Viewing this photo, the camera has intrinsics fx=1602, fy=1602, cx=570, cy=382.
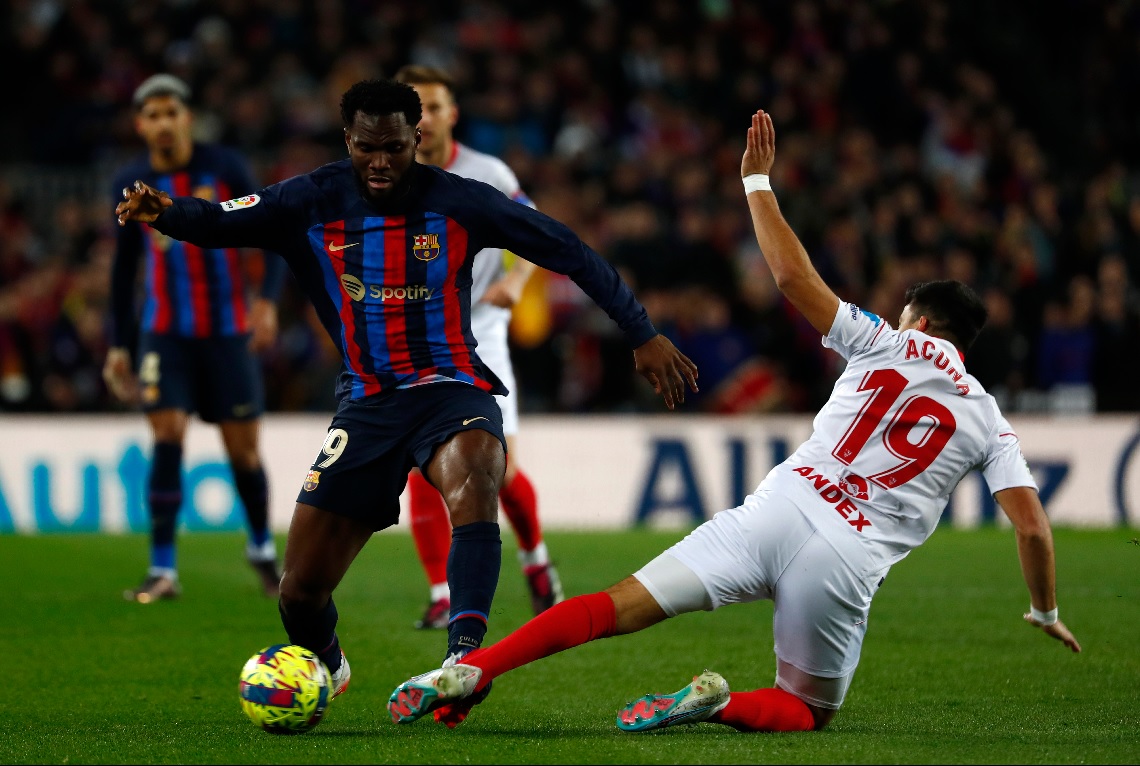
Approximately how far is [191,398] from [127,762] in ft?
15.0

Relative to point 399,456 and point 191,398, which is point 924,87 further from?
point 399,456

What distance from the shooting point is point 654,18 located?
61.6 ft

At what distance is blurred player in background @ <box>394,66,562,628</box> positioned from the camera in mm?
7691

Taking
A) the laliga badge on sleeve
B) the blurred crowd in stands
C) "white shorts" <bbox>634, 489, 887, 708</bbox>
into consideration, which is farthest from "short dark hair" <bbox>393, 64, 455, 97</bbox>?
the blurred crowd in stands

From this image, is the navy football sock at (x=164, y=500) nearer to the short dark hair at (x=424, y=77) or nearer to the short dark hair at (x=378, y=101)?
the short dark hair at (x=424, y=77)

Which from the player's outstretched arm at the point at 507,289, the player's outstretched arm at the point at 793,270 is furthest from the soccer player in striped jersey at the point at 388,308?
the player's outstretched arm at the point at 507,289

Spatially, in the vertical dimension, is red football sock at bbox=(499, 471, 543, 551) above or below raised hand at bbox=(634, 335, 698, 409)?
below

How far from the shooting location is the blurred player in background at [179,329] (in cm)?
863

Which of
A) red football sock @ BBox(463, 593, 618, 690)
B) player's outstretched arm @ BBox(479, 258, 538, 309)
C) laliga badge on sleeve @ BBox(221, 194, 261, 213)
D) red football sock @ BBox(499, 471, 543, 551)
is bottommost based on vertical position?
red football sock @ BBox(499, 471, 543, 551)

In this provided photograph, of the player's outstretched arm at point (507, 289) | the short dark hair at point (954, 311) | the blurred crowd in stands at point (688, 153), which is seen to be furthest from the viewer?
the blurred crowd in stands at point (688, 153)

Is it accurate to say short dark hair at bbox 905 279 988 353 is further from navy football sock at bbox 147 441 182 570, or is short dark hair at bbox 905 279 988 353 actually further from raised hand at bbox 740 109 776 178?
navy football sock at bbox 147 441 182 570

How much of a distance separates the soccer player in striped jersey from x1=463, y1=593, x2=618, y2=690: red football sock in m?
0.27

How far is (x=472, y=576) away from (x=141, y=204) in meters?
1.54

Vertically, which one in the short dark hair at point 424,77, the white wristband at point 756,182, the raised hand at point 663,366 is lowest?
the raised hand at point 663,366
